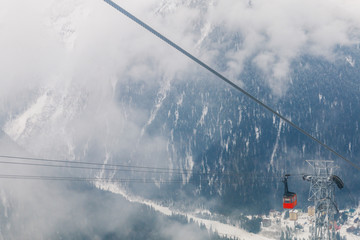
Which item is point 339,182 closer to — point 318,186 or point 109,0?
point 318,186

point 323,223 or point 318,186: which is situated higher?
point 318,186

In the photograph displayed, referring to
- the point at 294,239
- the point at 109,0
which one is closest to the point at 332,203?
the point at 109,0

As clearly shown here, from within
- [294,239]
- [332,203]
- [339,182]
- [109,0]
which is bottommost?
[294,239]

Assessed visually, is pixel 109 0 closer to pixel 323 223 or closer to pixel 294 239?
pixel 323 223

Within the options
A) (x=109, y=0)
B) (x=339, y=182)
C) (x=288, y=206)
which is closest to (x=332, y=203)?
(x=339, y=182)

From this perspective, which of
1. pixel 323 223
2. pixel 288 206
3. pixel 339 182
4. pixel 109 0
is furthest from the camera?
pixel 323 223

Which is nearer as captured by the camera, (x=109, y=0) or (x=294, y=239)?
(x=109, y=0)

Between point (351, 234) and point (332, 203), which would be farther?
point (351, 234)

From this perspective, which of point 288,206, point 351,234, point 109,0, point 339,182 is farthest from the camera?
point 351,234

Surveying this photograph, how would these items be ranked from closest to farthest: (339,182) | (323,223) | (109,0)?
(109,0), (339,182), (323,223)
